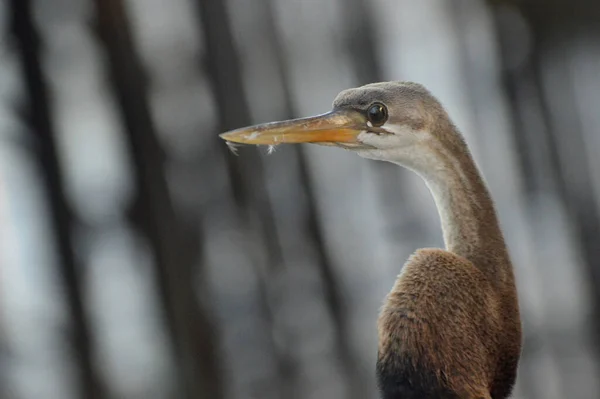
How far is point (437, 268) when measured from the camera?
63 cm

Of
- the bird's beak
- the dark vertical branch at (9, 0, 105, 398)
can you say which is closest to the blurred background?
the dark vertical branch at (9, 0, 105, 398)

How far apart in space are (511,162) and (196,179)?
1.08 meters

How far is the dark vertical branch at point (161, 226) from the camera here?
73.5 inches

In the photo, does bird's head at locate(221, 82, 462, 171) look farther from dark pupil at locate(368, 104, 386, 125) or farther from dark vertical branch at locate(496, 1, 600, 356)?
dark vertical branch at locate(496, 1, 600, 356)

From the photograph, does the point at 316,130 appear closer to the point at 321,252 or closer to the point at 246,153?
the point at 246,153

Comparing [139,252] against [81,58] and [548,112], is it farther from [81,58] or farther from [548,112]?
[548,112]

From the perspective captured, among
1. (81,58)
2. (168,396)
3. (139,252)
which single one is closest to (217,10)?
(81,58)

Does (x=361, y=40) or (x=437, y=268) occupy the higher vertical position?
(x=361, y=40)

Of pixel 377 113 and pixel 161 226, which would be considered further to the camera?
pixel 161 226

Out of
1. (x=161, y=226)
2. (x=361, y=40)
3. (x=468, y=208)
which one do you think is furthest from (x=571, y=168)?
(x=468, y=208)

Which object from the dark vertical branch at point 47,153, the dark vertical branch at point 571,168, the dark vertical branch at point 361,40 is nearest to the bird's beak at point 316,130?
the dark vertical branch at point 47,153

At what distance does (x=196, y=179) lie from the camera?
78.2 inches

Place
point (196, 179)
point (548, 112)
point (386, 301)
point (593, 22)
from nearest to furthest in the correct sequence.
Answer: point (386, 301) → point (196, 179) → point (593, 22) → point (548, 112)

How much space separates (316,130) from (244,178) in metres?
1.39
